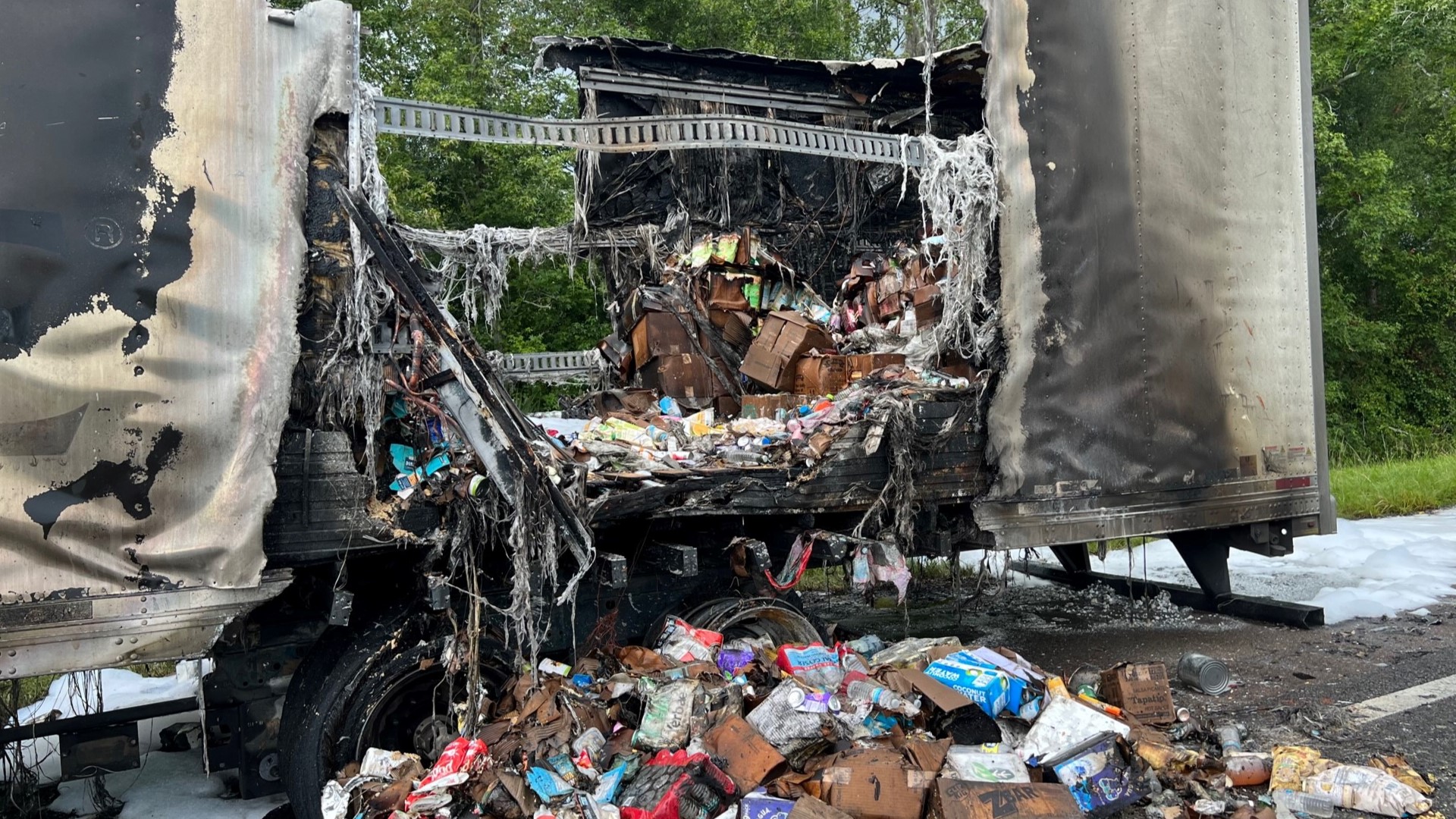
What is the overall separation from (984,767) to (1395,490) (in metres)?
9.08

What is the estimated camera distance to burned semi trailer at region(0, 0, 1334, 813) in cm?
283

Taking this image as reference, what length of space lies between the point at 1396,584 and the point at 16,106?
821 cm

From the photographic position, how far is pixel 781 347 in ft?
21.6

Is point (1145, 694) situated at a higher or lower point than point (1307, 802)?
higher

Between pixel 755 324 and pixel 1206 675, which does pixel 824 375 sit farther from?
pixel 1206 675

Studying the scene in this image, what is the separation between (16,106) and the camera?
2.73m

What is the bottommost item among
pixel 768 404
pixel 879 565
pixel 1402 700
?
pixel 1402 700

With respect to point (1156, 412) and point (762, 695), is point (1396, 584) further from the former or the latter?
point (762, 695)

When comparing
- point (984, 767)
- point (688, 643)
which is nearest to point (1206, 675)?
point (984, 767)

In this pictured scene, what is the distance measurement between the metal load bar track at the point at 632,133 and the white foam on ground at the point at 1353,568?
4.36m

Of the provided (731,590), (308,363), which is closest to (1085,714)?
(731,590)

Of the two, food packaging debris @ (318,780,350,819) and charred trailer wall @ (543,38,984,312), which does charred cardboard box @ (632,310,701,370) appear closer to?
charred trailer wall @ (543,38,984,312)

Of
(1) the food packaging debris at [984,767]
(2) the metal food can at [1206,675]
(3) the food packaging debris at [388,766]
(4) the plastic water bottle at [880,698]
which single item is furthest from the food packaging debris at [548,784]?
(2) the metal food can at [1206,675]

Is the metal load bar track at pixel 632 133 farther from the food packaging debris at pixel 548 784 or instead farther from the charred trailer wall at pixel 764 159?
the charred trailer wall at pixel 764 159
